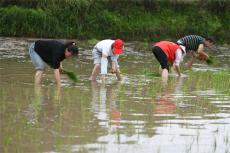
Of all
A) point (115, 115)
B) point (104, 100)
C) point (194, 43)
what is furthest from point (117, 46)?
point (115, 115)

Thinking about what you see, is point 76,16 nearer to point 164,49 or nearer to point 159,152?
point 164,49

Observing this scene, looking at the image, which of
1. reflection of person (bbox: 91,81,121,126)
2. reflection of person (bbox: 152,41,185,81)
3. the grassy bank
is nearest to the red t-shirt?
reflection of person (bbox: 152,41,185,81)

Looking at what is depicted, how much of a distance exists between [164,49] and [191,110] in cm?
454

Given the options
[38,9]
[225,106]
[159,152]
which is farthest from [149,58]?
[159,152]

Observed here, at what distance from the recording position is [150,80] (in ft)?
40.9

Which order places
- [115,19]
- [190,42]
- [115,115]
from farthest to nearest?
[115,19] → [190,42] → [115,115]

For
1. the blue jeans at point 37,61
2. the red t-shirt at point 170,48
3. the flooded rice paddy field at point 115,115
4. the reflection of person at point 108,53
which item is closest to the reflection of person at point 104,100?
the flooded rice paddy field at point 115,115

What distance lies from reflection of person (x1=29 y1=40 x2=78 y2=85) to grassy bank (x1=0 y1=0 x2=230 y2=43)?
1229 cm

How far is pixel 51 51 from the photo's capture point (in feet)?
35.1

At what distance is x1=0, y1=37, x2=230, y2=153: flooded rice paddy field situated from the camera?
20.2 ft

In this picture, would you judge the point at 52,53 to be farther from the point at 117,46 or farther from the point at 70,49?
the point at 117,46

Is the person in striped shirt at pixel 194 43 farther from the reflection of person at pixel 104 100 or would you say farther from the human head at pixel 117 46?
the reflection of person at pixel 104 100

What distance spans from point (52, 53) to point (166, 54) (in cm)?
316

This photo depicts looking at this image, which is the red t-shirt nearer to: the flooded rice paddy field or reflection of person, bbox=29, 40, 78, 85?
the flooded rice paddy field
